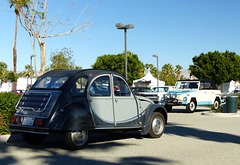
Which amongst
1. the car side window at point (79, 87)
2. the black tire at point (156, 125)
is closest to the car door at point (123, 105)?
the black tire at point (156, 125)

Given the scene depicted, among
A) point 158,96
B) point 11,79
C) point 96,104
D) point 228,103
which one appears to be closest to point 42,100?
point 96,104

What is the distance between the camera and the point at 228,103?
18109mm

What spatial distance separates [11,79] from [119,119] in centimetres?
6318

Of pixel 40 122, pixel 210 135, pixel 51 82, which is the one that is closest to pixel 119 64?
pixel 210 135

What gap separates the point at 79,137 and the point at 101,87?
4.54 feet

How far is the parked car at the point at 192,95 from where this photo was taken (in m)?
→ 20.0

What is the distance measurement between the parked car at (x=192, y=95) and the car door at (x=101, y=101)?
12.3 meters

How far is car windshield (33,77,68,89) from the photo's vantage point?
7.83 m

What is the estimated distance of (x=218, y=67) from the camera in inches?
2493

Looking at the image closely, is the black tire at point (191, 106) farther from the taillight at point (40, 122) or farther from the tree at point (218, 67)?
the tree at point (218, 67)

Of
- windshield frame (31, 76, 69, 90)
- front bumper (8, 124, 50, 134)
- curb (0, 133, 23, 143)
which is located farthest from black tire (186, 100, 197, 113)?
front bumper (8, 124, 50, 134)

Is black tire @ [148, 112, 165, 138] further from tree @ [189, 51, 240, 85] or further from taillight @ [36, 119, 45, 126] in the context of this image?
tree @ [189, 51, 240, 85]

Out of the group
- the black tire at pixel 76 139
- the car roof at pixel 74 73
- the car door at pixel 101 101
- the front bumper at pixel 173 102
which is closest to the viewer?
the black tire at pixel 76 139

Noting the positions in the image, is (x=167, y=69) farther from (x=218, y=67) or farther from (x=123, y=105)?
(x=123, y=105)
